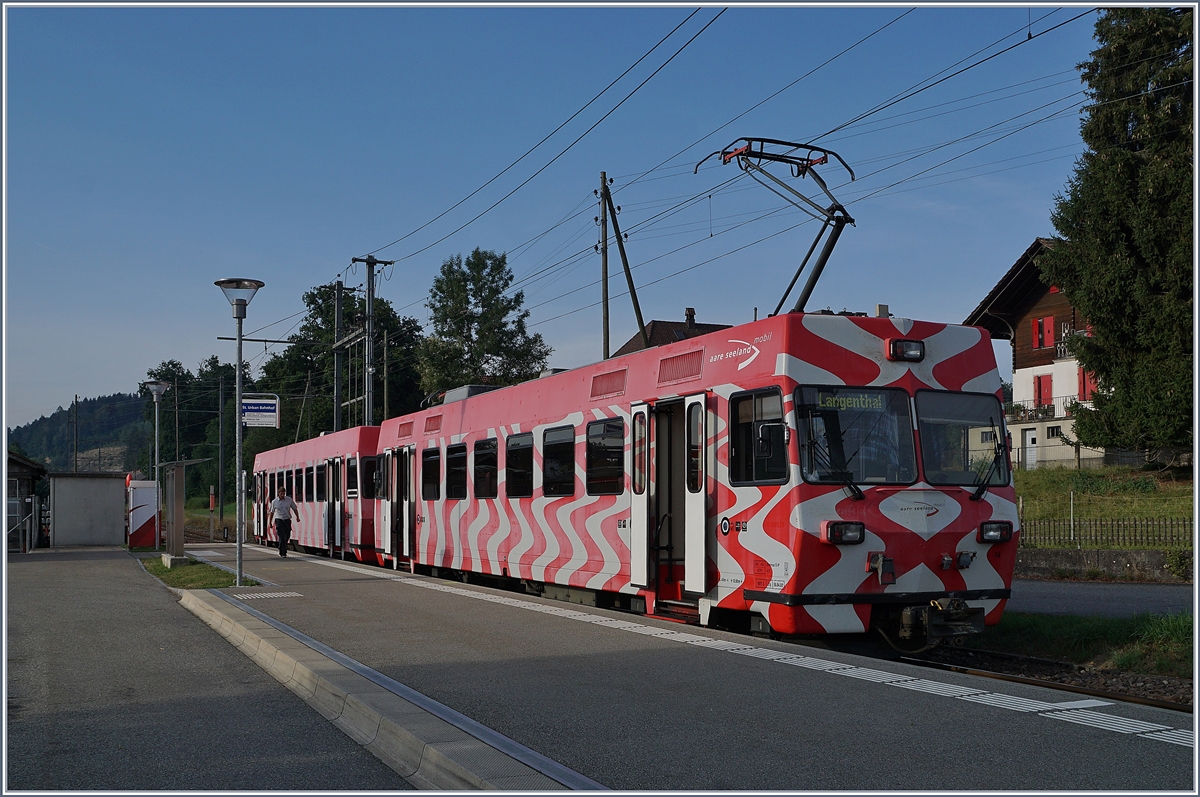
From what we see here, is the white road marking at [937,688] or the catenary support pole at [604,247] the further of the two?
the catenary support pole at [604,247]

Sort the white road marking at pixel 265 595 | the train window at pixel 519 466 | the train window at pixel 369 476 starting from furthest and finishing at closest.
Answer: the train window at pixel 369 476 → the train window at pixel 519 466 → the white road marking at pixel 265 595

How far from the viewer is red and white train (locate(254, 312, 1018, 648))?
10414 millimetres

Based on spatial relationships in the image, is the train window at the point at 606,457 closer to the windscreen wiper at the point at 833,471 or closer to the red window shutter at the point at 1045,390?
the windscreen wiper at the point at 833,471

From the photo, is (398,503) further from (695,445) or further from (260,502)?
(260,502)

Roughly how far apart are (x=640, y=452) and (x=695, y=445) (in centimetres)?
100

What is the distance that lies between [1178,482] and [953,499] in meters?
29.2

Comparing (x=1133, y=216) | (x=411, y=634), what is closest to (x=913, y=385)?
(x=411, y=634)

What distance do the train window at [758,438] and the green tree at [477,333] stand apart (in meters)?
52.7

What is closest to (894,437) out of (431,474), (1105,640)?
(1105,640)

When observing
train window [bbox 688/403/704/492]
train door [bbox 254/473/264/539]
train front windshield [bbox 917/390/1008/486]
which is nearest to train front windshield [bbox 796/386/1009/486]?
train front windshield [bbox 917/390/1008/486]

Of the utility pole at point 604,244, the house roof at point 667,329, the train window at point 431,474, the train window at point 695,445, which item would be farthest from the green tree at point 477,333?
the train window at point 695,445

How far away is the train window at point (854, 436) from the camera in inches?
412

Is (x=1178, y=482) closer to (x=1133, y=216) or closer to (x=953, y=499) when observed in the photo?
(x=1133, y=216)

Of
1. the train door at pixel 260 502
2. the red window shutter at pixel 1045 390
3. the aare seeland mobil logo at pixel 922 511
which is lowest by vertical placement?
the train door at pixel 260 502
